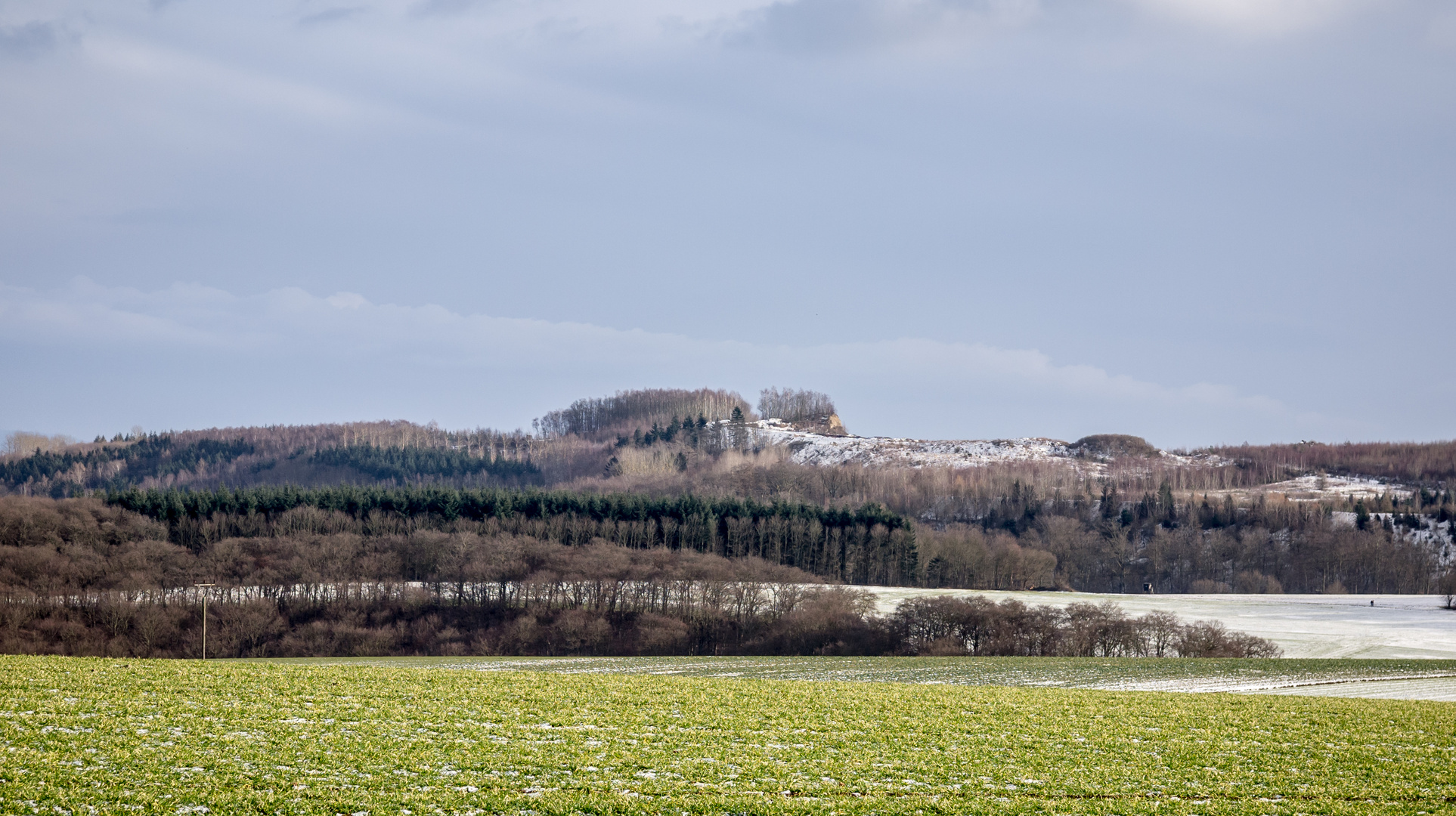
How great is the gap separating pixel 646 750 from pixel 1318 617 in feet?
294

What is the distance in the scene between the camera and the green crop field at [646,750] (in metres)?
15.2

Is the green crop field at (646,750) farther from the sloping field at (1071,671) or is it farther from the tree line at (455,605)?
the tree line at (455,605)

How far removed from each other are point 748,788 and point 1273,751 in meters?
11.2

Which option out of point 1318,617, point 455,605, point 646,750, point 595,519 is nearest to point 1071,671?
point 646,750

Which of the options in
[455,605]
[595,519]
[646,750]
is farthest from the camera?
[595,519]

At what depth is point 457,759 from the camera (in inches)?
684

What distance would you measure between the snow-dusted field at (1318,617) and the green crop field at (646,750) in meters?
50.2

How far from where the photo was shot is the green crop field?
50.0 ft

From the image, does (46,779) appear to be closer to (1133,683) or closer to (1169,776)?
(1169,776)

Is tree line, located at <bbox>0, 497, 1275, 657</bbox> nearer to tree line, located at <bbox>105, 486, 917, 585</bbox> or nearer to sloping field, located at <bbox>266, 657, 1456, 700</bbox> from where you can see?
tree line, located at <bbox>105, 486, 917, 585</bbox>

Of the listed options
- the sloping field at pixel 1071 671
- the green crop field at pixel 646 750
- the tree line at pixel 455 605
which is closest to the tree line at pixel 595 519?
the tree line at pixel 455 605

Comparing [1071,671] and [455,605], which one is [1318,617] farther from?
[455,605]

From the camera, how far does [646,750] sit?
18984mm

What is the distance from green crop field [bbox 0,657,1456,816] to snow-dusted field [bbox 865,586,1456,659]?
165 ft
